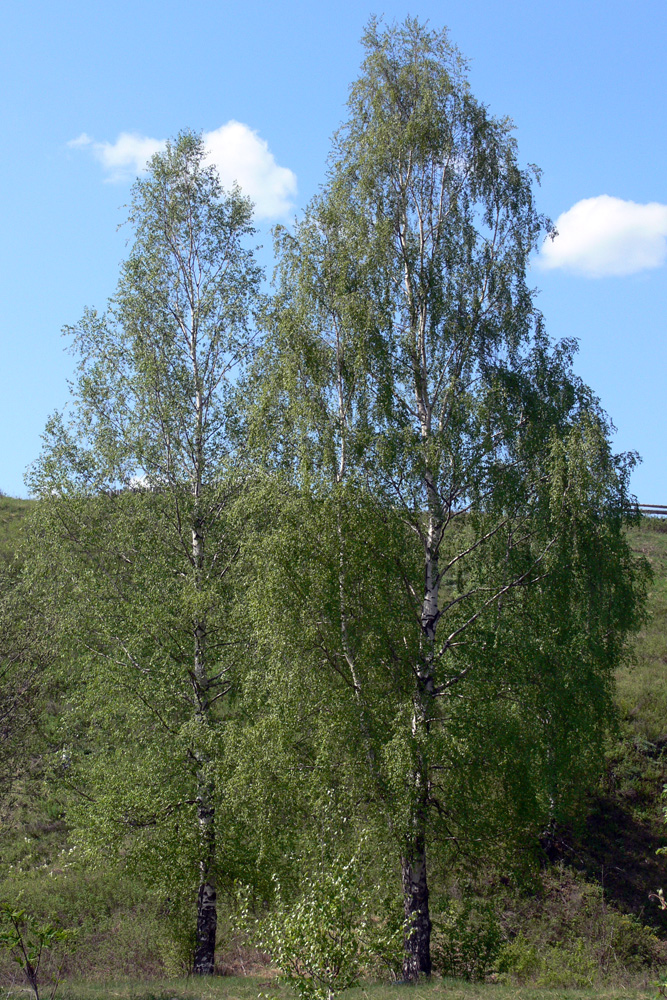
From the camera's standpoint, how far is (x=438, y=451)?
1369 cm

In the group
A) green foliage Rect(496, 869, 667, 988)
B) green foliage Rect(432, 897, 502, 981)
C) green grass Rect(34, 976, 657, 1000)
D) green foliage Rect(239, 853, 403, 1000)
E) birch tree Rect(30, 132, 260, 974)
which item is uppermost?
birch tree Rect(30, 132, 260, 974)

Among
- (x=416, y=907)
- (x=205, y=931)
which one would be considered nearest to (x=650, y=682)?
(x=416, y=907)

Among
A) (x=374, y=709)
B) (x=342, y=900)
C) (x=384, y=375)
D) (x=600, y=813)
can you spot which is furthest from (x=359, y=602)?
(x=600, y=813)

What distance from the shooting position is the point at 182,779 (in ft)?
48.9

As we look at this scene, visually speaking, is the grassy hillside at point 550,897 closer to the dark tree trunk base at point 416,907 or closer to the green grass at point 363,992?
the green grass at point 363,992

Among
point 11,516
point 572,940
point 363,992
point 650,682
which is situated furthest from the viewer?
point 11,516

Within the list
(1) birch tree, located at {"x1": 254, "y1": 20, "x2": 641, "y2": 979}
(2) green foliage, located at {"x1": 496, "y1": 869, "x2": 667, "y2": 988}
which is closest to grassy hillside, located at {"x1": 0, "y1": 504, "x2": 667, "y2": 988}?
(2) green foliage, located at {"x1": 496, "y1": 869, "x2": 667, "y2": 988}

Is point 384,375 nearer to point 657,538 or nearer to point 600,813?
point 600,813

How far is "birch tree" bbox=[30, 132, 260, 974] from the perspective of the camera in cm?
1510

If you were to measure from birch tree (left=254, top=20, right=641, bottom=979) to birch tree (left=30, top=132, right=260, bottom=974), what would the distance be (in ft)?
9.03

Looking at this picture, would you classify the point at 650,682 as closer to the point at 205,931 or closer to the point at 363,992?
the point at 205,931

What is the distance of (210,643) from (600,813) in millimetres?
13469

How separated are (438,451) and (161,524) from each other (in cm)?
631

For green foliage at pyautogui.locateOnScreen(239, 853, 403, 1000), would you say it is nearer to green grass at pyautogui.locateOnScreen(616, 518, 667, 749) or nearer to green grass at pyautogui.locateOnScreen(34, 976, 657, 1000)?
green grass at pyautogui.locateOnScreen(34, 976, 657, 1000)
